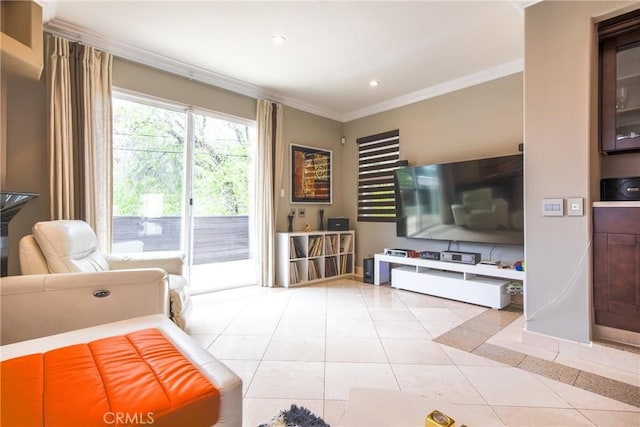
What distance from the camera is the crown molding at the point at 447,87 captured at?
324 cm

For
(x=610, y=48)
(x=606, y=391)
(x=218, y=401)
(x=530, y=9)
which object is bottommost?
(x=606, y=391)

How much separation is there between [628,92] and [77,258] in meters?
3.90

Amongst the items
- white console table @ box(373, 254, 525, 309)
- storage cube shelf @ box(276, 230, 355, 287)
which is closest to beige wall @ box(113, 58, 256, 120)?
storage cube shelf @ box(276, 230, 355, 287)

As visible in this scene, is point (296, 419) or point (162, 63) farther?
point (162, 63)

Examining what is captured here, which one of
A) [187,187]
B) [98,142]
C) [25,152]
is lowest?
[187,187]

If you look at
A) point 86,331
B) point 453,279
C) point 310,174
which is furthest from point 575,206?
point 310,174

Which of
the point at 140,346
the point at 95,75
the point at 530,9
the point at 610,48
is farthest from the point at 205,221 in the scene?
Answer: the point at 610,48

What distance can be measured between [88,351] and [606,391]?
8.31ft

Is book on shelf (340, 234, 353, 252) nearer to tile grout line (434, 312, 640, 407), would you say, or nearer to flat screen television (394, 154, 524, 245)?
flat screen television (394, 154, 524, 245)

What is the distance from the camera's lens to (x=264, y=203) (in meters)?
3.95

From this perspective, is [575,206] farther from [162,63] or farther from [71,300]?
[162,63]

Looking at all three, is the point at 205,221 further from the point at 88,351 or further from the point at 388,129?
the point at 388,129

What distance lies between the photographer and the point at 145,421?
0.83 meters

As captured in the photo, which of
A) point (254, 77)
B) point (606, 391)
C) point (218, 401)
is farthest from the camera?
point (254, 77)
